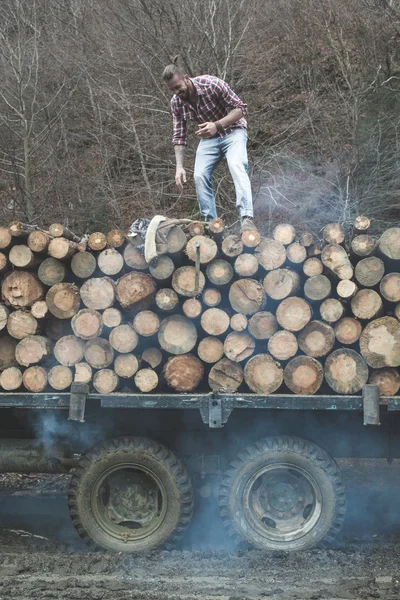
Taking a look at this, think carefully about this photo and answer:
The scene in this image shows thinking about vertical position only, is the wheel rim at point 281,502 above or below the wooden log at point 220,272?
below

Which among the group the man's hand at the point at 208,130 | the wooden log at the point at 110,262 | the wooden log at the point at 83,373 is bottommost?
the wooden log at the point at 83,373

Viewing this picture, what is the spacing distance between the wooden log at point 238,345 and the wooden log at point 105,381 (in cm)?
90

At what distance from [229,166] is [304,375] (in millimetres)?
2342

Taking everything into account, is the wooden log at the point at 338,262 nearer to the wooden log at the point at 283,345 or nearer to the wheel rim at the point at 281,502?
the wooden log at the point at 283,345

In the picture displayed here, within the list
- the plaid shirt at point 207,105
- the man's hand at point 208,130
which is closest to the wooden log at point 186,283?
the man's hand at point 208,130

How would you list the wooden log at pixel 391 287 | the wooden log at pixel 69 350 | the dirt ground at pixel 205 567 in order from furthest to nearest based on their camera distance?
the wooden log at pixel 69 350 < the wooden log at pixel 391 287 < the dirt ground at pixel 205 567

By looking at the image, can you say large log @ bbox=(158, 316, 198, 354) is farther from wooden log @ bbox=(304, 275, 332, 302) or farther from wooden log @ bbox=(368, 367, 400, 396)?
wooden log @ bbox=(368, 367, 400, 396)

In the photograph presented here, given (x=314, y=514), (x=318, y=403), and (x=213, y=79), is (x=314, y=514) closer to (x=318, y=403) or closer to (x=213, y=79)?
(x=318, y=403)

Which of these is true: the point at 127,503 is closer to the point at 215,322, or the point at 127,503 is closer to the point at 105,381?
the point at 105,381

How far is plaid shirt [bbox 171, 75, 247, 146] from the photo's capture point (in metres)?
6.38

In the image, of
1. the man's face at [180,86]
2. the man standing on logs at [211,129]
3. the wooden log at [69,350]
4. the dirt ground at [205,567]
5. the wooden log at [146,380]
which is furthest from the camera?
the man standing on logs at [211,129]

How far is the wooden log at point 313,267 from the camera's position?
17.0 ft

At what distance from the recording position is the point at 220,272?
5223 mm

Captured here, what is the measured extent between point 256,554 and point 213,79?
4193 millimetres
